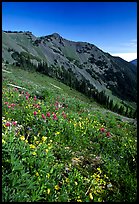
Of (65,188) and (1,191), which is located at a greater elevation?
(1,191)

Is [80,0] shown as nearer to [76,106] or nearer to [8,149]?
[8,149]

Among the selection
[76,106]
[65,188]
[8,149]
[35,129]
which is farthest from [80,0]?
[76,106]

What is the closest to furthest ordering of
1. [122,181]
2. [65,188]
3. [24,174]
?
1. [24,174]
2. [65,188]
3. [122,181]

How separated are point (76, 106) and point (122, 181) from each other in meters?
11.2

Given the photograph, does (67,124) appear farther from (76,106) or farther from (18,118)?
(76,106)

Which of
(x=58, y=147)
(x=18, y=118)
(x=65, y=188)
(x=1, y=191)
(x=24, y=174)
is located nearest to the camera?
(x=1, y=191)

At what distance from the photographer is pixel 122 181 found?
5.35 m

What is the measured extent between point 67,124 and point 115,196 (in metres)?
4.10

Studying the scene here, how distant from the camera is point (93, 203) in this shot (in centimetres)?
435

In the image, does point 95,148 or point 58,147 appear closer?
point 58,147

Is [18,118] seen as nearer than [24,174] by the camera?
No

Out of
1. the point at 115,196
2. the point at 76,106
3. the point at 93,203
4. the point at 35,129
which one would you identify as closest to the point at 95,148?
the point at 35,129

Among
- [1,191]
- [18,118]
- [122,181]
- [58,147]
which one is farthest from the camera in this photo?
[18,118]

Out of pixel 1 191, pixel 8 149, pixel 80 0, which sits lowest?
pixel 1 191
